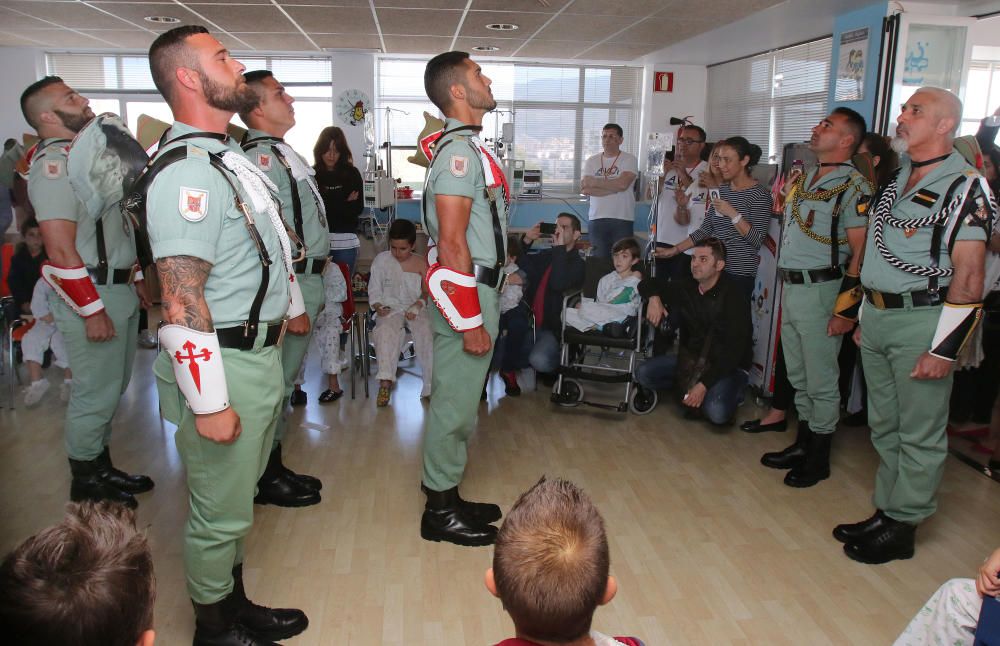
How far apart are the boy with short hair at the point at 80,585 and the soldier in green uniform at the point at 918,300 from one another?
2.47 metres

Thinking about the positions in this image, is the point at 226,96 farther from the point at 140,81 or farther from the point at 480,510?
the point at 140,81

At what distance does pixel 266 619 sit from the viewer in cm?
222


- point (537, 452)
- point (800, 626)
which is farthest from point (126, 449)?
point (800, 626)

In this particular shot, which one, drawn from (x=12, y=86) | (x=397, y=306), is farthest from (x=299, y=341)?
(x=12, y=86)

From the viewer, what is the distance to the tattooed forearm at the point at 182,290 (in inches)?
67.1

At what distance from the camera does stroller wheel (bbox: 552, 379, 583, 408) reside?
4.40 metres

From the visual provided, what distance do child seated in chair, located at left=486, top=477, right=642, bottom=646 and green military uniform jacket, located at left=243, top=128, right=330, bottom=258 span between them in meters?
2.07

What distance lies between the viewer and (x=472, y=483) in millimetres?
3385

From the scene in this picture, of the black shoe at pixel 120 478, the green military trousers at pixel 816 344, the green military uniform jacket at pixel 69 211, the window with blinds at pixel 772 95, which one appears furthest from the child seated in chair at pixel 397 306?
the window with blinds at pixel 772 95

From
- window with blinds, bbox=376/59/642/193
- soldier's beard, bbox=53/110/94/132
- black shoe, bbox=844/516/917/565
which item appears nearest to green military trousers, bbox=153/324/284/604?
soldier's beard, bbox=53/110/94/132

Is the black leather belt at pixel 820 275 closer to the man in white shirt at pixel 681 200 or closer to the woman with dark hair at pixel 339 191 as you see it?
the man in white shirt at pixel 681 200

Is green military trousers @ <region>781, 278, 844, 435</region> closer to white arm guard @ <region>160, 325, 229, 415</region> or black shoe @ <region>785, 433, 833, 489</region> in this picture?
black shoe @ <region>785, 433, 833, 489</region>

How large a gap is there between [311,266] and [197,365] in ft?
5.15

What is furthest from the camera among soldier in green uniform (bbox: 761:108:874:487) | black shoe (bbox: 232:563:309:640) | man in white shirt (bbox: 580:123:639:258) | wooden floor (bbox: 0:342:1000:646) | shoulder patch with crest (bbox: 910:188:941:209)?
man in white shirt (bbox: 580:123:639:258)
